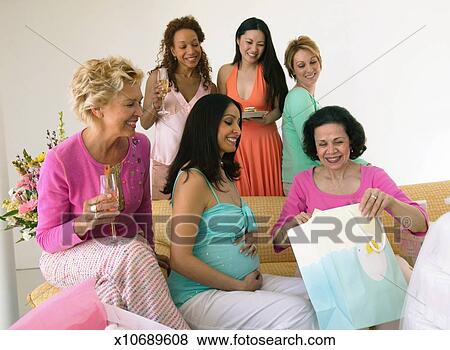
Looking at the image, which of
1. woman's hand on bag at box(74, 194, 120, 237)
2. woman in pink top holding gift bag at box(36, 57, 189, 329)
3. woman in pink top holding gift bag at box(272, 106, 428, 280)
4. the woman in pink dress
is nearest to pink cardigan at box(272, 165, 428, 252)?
woman in pink top holding gift bag at box(272, 106, 428, 280)

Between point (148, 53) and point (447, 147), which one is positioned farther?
point (148, 53)

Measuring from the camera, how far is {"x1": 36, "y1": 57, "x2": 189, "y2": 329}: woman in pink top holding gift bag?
1707 millimetres

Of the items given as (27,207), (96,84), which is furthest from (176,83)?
(96,84)

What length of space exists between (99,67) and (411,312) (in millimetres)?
1173

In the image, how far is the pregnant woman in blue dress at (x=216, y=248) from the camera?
5.82ft

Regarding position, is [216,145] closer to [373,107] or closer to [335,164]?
[335,164]

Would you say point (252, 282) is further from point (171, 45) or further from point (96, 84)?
point (171, 45)

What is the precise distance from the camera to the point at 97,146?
6.57 ft

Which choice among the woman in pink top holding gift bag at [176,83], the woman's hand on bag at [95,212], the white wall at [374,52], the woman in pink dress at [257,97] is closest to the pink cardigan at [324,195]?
the woman's hand on bag at [95,212]

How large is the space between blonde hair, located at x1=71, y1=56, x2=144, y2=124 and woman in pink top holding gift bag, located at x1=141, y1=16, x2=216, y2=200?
34.4 inches

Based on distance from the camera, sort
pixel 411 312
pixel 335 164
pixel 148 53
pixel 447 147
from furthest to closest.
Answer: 1. pixel 148 53
2. pixel 447 147
3. pixel 335 164
4. pixel 411 312

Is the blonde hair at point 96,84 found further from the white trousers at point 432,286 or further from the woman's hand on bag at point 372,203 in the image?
the white trousers at point 432,286

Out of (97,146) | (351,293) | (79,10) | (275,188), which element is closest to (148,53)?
(79,10)

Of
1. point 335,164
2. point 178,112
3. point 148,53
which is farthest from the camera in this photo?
point 148,53
